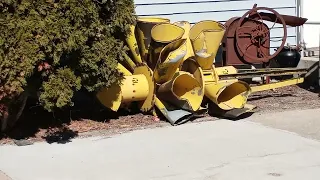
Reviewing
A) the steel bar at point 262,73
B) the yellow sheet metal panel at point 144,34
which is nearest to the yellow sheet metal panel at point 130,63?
the yellow sheet metal panel at point 144,34

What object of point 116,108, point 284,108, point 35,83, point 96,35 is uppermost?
point 96,35

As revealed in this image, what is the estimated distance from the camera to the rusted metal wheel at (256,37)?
897 centimetres

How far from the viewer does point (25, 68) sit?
5770 mm

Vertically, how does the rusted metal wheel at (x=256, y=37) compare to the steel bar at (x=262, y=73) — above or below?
above

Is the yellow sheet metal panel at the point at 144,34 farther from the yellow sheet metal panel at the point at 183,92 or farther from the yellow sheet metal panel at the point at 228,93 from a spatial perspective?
the yellow sheet metal panel at the point at 228,93

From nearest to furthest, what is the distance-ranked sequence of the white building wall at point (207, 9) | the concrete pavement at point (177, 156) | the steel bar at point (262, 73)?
1. the concrete pavement at point (177, 156)
2. the steel bar at point (262, 73)
3. the white building wall at point (207, 9)

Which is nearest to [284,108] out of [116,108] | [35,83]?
[116,108]

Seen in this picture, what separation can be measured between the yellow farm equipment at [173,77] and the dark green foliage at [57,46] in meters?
0.66

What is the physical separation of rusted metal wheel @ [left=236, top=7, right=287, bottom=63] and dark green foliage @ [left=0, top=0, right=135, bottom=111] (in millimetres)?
2918

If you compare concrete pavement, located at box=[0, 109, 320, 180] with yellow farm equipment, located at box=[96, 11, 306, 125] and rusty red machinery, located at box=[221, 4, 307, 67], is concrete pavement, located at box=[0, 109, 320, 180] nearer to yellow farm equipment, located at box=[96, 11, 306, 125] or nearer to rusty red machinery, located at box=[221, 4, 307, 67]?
yellow farm equipment, located at box=[96, 11, 306, 125]

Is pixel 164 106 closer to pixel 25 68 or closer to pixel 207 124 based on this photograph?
pixel 207 124

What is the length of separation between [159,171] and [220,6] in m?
5.12

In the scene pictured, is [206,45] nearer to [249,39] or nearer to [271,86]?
[271,86]

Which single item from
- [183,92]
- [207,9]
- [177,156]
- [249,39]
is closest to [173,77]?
[183,92]
